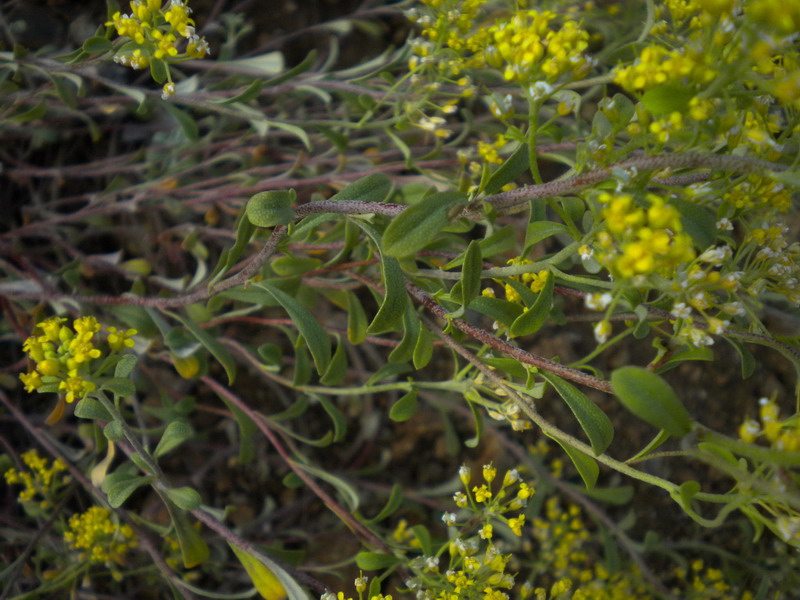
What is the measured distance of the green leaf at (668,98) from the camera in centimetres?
91

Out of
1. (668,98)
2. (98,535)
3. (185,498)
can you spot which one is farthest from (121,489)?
(668,98)

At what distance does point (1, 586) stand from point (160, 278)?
1.10m

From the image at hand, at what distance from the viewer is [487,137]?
2.58 metres

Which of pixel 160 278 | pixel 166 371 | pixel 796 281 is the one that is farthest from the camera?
pixel 166 371

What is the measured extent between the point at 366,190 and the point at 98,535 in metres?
1.34

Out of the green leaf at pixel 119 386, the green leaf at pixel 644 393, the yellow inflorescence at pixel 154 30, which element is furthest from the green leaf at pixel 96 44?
the green leaf at pixel 644 393

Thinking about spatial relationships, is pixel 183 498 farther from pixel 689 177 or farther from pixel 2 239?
pixel 2 239

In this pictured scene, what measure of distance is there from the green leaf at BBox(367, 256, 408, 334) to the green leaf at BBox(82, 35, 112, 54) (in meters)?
0.95

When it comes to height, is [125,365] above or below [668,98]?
below

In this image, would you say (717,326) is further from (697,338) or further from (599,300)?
(599,300)

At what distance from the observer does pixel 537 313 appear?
124 centimetres

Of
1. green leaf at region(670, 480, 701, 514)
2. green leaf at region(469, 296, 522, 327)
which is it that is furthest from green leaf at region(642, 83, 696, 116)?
green leaf at region(670, 480, 701, 514)

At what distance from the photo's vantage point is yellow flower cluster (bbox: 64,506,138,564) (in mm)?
1812

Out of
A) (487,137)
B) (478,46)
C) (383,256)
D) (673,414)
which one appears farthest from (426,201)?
(487,137)
